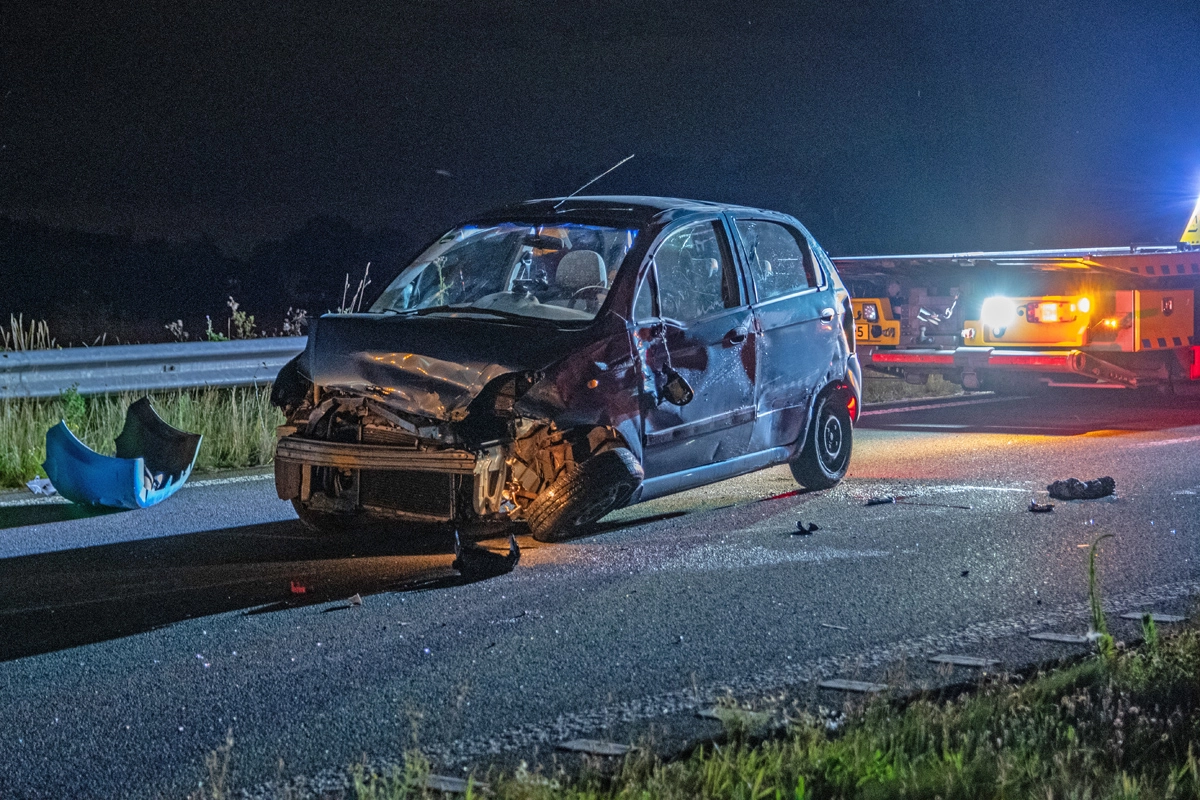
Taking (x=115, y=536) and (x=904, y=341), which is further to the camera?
(x=904, y=341)

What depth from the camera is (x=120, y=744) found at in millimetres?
4285

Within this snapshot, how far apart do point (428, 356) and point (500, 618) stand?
152 centimetres

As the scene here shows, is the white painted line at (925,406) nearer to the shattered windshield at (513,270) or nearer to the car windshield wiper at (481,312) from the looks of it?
the shattered windshield at (513,270)

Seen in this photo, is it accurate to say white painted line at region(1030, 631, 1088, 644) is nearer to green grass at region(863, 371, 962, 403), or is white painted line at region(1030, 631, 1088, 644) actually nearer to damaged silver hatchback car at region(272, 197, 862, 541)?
damaged silver hatchback car at region(272, 197, 862, 541)

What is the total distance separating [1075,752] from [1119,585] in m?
2.77

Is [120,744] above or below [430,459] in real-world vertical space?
below

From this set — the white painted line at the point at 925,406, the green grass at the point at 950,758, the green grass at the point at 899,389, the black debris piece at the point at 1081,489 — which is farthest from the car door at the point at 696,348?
the green grass at the point at 899,389

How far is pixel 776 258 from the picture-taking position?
8.72 meters

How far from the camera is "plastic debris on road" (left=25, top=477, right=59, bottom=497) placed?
353 inches

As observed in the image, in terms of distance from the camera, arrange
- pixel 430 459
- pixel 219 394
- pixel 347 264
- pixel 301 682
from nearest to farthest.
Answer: pixel 301 682 < pixel 430 459 < pixel 219 394 < pixel 347 264

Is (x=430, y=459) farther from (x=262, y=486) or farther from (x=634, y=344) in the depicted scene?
(x=262, y=486)

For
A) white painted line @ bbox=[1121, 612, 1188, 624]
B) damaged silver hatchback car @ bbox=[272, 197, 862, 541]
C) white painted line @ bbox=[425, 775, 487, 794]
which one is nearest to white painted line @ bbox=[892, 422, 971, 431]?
damaged silver hatchback car @ bbox=[272, 197, 862, 541]

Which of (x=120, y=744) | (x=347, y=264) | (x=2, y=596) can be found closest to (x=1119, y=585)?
(x=120, y=744)

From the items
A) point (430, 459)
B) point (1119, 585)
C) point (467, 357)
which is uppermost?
point (467, 357)
